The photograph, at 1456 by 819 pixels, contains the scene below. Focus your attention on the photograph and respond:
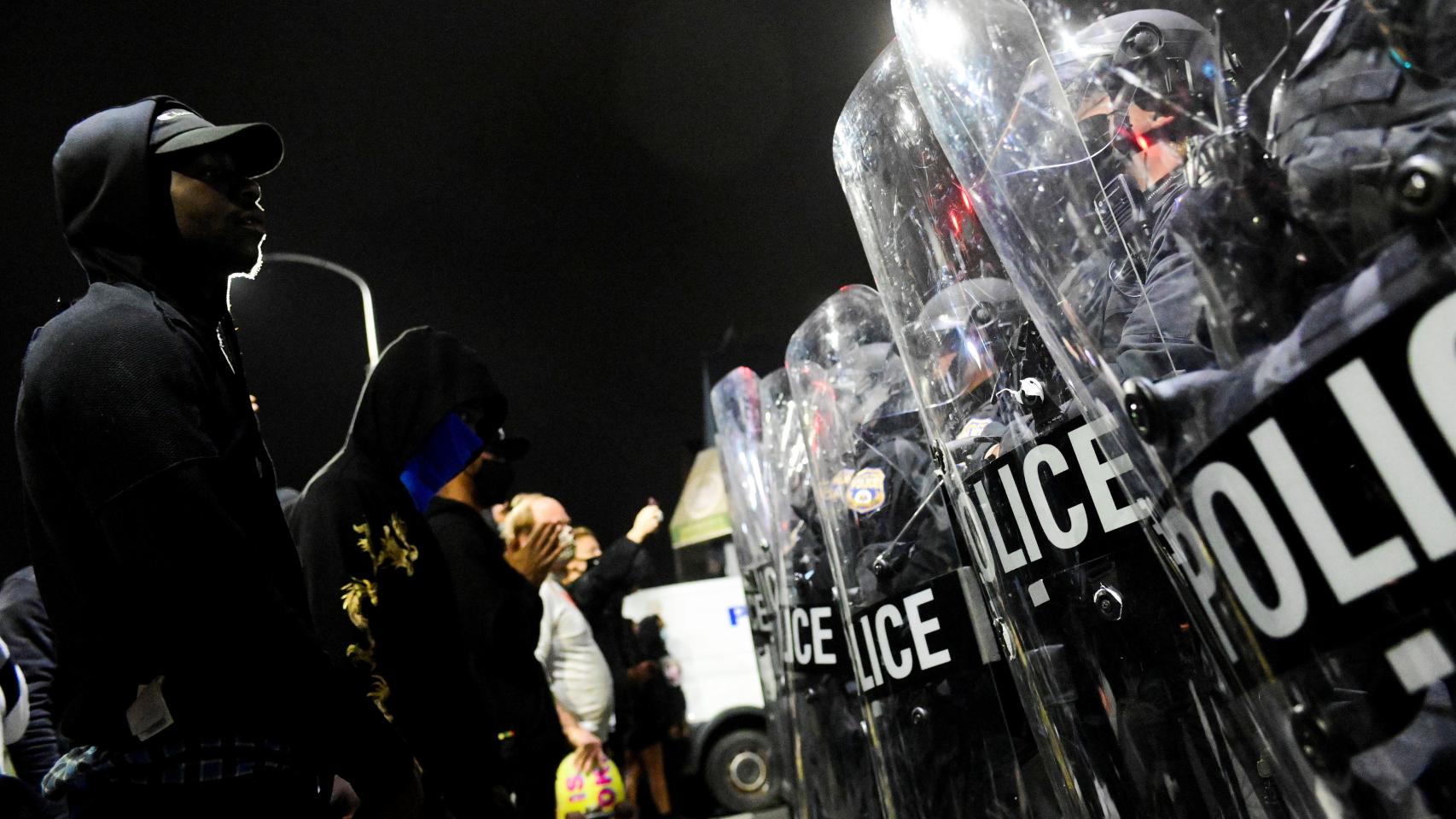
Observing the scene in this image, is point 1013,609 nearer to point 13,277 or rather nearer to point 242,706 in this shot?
point 242,706

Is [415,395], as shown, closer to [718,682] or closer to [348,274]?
[348,274]

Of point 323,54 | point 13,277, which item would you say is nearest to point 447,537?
point 323,54

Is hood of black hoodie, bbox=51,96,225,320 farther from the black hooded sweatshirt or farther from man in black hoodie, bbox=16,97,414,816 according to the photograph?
the black hooded sweatshirt

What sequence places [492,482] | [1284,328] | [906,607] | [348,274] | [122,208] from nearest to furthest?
[1284,328] < [122,208] < [906,607] < [492,482] < [348,274]

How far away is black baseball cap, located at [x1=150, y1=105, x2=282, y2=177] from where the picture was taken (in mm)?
1591

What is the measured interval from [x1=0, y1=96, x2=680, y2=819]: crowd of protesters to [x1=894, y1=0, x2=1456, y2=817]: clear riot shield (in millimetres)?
1107

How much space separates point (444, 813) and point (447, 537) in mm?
1525

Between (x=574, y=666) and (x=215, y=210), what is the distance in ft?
10.9

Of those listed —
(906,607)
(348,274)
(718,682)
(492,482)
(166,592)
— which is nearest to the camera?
(166,592)

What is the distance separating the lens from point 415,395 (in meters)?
2.69

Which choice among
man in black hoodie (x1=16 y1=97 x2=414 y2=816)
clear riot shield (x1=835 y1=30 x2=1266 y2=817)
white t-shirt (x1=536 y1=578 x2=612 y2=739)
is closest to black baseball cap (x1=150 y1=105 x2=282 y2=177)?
man in black hoodie (x1=16 y1=97 x2=414 y2=816)

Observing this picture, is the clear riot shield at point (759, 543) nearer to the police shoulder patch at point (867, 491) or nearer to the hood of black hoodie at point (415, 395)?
the police shoulder patch at point (867, 491)

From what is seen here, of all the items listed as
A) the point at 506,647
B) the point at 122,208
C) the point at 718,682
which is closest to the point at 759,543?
the point at 506,647

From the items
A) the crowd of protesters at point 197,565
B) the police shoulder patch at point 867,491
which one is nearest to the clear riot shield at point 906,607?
the police shoulder patch at point 867,491
